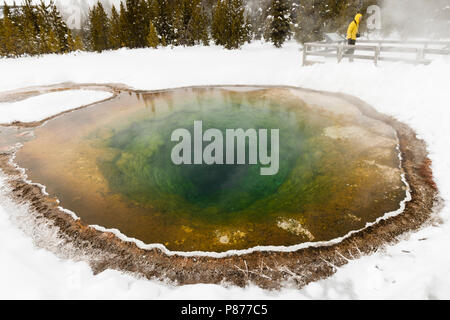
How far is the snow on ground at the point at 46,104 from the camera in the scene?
12.8 meters

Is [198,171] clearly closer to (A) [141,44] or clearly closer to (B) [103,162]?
(B) [103,162]

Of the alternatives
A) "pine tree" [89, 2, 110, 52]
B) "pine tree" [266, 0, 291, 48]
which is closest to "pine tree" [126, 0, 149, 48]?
"pine tree" [89, 2, 110, 52]

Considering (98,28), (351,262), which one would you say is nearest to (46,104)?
(351,262)

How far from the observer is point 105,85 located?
18.8m

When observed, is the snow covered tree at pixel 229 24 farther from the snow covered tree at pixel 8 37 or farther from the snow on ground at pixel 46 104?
the snow covered tree at pixel 8 37

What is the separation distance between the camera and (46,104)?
1429 cm

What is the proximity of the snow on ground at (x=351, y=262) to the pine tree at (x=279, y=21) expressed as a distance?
9.22 meters

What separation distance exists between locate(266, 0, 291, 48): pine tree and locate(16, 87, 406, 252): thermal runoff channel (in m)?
18.5

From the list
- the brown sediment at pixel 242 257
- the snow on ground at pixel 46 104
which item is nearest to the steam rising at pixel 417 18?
the brown sediment at pixel 242 257

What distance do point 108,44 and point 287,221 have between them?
50336 mm

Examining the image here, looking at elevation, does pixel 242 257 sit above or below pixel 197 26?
below

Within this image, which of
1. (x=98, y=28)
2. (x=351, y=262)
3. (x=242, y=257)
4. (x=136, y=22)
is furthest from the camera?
(x=98, y=28)

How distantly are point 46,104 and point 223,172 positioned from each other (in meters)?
12.7

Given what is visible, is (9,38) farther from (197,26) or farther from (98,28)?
(197,26)
